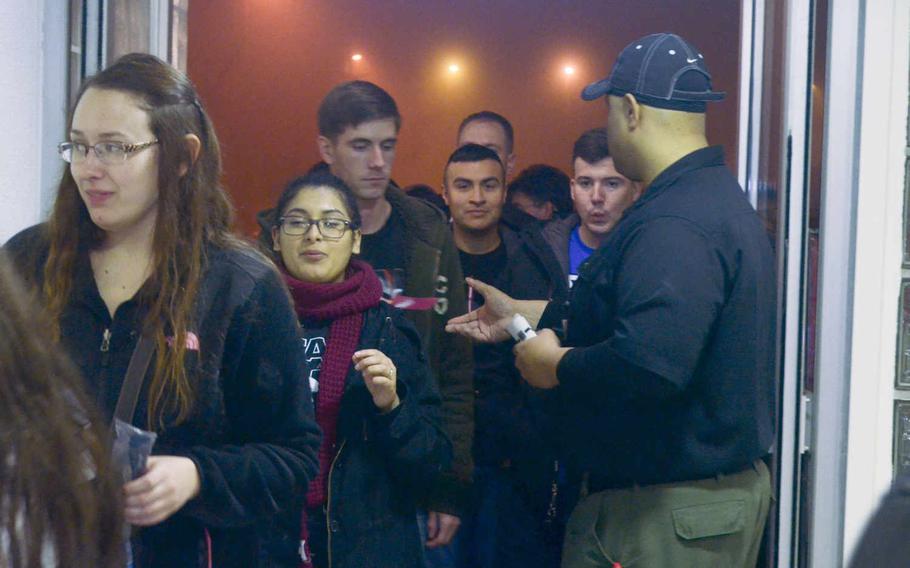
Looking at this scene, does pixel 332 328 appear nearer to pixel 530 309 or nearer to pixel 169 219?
pixel 530 309

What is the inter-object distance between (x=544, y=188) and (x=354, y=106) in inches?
45.2

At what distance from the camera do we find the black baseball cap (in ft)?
7.29

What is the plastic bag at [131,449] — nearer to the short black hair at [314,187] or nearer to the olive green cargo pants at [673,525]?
the olive green cargo pants at [673,525]

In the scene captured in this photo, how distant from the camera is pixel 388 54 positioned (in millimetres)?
5703

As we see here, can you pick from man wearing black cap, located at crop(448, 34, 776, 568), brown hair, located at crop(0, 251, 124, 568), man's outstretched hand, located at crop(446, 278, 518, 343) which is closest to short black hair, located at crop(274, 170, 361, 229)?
man's outstretched hand, located at crop(446, 278, 518, 343)

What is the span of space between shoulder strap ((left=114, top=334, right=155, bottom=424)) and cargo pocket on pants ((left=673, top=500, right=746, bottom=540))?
1.02 metres

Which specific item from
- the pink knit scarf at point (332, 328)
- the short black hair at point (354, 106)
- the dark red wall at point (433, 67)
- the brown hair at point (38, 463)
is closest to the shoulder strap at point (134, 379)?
the brown hair at point (38, 463)

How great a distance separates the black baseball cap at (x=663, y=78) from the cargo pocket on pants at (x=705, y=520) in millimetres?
765

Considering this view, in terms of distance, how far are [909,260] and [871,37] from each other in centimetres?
46

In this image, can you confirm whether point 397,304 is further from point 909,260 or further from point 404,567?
point 909,260

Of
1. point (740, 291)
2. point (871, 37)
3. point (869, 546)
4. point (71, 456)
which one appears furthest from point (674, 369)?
point (869, 546)

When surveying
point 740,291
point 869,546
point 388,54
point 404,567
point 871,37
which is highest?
point 388,54

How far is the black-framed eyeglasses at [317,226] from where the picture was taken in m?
2.62

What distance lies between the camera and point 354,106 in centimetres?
320
